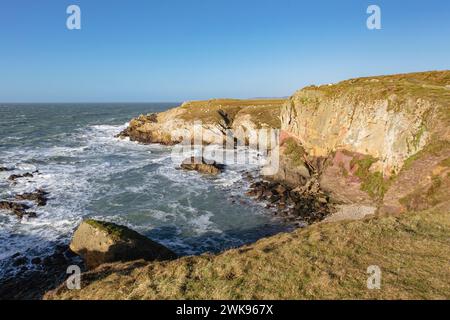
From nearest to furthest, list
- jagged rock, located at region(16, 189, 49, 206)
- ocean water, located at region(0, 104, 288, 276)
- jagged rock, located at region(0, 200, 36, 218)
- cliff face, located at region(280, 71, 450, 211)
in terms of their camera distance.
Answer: cliff face, located at region(280, 71, 450, 211), ocean water, located at region(0, 104, 288, 276), jagged rock, located at region(0, 200, 36, 218), jagged rock, located at region(16, 189, 49, 206)

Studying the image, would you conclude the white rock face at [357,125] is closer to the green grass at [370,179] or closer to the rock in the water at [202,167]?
the green grass at [370,179]

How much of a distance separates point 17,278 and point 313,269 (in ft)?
68.4

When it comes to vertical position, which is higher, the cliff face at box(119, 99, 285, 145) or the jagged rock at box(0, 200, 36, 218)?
the cliff face at box(119, 99, 285, 145)

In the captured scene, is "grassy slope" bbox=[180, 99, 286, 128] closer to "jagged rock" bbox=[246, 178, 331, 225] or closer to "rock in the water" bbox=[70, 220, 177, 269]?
"jagged rock" bbox=[246, 178, 331, 225]

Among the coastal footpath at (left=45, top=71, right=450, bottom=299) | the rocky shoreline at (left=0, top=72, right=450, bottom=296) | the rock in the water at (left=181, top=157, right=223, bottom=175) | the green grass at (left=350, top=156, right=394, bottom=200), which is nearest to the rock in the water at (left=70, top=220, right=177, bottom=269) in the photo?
the rocky shoreline at (left=0, top=72, right=450, bottom=296)

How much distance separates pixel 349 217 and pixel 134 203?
23.3 metres

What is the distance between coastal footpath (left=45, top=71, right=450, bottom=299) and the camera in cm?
1281

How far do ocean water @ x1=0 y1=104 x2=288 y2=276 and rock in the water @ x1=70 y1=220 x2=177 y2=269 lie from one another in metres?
4.51

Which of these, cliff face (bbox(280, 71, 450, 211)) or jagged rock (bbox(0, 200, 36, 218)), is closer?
cliff face (bbox(280, 71, 450, 211))

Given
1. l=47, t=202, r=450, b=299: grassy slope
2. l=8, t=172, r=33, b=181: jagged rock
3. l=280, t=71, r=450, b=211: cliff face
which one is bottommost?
l=8, t=172, r=33, b=181: jagged rock

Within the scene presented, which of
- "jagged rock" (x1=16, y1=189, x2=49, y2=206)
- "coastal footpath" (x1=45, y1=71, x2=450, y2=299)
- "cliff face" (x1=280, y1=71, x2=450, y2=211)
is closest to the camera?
"coastal footpath" (x1=45, y1=71, x2=450, y2=299)

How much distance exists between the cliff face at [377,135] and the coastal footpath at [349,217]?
120 millimetres

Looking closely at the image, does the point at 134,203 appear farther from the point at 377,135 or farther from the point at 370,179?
the point at 377,135
